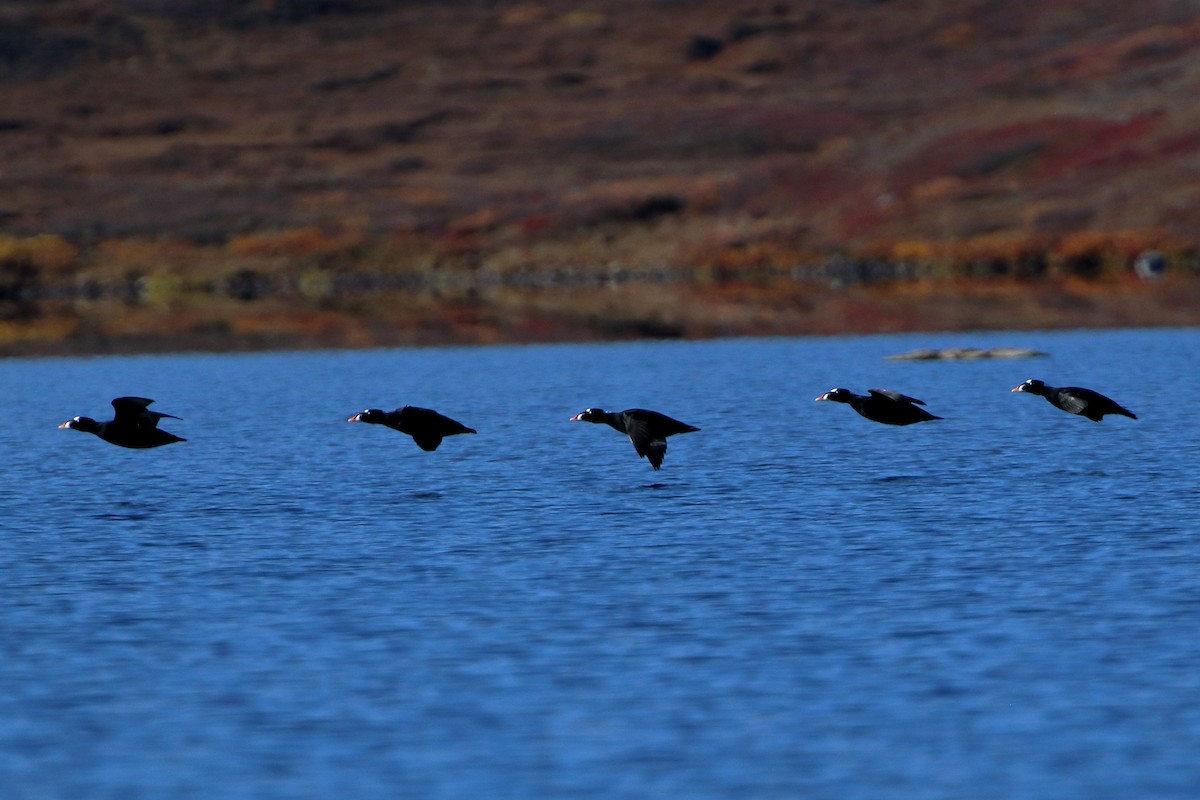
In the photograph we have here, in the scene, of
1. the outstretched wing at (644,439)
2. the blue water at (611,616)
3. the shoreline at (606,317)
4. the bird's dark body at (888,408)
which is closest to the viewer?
the blue water at (611,616)

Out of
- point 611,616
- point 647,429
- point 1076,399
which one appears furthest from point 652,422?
point 611,616

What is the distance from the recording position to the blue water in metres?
14.1

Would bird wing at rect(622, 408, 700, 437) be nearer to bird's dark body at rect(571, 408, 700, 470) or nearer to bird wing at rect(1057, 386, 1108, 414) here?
bird's dark body at rect(571, 408, 700, 470)

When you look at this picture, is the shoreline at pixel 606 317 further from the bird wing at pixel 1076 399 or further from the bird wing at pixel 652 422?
the bird wing at pixel 652 422

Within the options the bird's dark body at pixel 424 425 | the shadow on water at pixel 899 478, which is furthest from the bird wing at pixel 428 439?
the shadow on water at pixel 899 478

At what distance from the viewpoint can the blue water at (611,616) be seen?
555 inches

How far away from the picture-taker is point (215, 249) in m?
161

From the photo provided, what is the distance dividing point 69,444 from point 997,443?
17.2 m

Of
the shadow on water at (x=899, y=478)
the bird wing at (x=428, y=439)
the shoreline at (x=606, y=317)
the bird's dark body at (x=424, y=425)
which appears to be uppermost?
the shoreline at (x=606, y=317)

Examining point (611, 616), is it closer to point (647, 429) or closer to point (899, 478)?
point (647, 429)

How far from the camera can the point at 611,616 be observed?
1898 centimetres

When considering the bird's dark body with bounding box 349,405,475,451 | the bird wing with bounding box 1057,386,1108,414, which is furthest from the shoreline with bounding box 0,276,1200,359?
the bird wing with bounding box 1057,386,1108,414

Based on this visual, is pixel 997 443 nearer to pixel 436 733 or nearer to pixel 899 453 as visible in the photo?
pixel 899 453

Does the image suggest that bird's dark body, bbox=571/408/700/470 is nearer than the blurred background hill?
Yes
